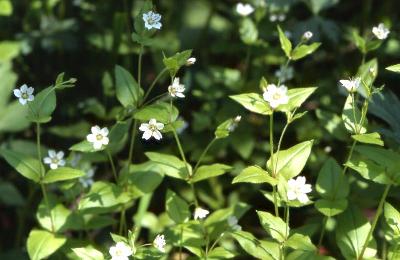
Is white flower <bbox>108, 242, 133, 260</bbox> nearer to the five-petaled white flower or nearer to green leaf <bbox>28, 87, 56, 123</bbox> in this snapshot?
green leaf <bbox>28, 87, 56, 123</bbox>

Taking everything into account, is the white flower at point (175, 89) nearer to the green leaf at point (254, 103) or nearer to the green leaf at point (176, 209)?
the green leaf at point (254, 103)

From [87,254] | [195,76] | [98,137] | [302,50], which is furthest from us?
[195,76]

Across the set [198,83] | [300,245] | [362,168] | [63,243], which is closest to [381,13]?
[198,83]

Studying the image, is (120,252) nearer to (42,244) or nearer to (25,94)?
(42,244)

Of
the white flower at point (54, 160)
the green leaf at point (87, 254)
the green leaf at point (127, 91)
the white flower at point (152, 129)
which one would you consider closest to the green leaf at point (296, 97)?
the white flower at point (152, 129)

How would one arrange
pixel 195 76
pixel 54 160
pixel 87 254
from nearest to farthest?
1. pixel 87 254
2. pixel 54 160
3. pixel 195 76

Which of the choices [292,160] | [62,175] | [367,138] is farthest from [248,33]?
[62,175]

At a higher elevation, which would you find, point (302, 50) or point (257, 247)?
point (302, 50)
